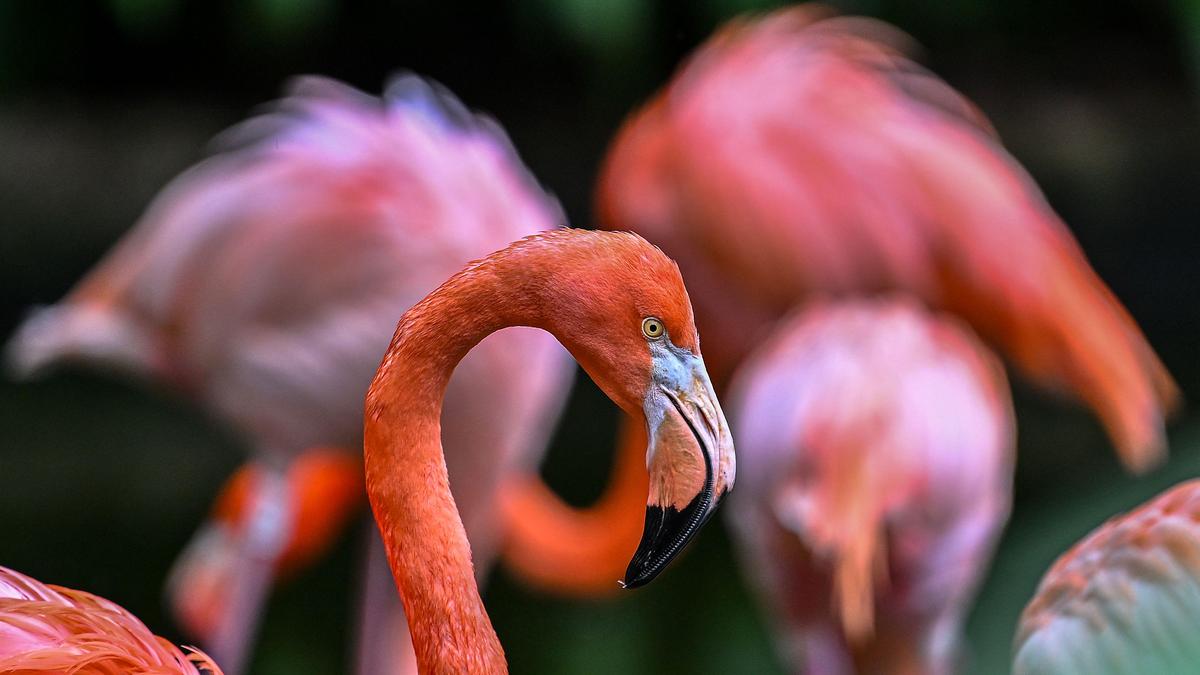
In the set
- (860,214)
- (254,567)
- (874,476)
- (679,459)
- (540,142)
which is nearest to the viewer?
(679,459)

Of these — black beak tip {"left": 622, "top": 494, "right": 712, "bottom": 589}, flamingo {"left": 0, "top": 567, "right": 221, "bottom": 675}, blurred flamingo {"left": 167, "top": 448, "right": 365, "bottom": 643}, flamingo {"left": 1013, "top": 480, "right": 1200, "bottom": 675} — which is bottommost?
blurred flamingo {"left": 167, "top": 448, "right": 365, "bottom": 643}

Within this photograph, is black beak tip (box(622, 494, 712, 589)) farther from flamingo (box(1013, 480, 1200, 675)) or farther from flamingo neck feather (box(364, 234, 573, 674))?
flamingo (box(1013, 480, 1200, 675))

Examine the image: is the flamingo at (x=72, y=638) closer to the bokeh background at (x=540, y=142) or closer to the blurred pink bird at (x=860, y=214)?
the blurred pink bird at (x=860, y=214)

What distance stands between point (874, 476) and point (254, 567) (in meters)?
0.90

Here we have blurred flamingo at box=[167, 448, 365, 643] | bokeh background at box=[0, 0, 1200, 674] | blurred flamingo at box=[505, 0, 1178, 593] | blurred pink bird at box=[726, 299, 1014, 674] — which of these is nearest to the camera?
blurred pink bird at box=[726, 299, 1014, 674]

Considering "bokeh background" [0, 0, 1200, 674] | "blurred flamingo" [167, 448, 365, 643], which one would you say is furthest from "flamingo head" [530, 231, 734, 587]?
"bokeh background" [0, 0, 1200, 674]

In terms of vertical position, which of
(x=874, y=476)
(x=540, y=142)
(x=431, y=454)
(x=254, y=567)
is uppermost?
(x=431, y=454)

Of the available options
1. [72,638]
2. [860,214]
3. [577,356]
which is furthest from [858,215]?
[72,638]

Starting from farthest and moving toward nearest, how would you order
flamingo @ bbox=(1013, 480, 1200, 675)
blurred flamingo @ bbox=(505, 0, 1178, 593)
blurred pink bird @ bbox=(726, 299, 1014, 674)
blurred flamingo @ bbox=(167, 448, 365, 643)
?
blurred flamingo @ bbox=(167, 448, 365, 643) → blurred flamingo @ bbox=(505, 0, 1178, 593) → blurred pink bird @ bbox=(726, 299, 1014, 674) → flamingo @ bbox=(1013, 480, 1200, 675)

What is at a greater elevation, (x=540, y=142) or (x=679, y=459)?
(x=679, y=459)

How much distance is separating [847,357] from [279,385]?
0.76 m

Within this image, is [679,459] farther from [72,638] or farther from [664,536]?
[72,638]

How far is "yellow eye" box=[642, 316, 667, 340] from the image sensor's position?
764 millimetres

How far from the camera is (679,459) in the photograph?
76 cm
